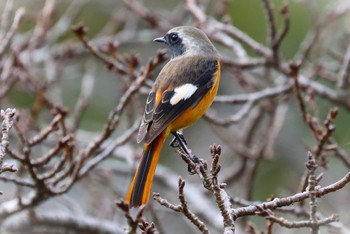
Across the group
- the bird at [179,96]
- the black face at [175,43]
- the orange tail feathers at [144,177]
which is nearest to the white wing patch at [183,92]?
the bird at [179,96]

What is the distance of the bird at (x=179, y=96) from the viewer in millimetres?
3900

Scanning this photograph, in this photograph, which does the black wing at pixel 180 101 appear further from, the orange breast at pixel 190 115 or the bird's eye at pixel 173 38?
the bird's eye at pixel 173 38

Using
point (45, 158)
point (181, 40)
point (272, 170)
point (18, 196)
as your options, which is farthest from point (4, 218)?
point (272, 170)

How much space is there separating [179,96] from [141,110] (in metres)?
1.19

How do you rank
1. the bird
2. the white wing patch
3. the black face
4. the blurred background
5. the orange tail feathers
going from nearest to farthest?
the orange tail feathers
the bird
the white wing patch
the black face
the blurred background

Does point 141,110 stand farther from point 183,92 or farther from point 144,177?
point 144,177

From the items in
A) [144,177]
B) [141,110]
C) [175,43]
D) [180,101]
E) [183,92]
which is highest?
[175,43]

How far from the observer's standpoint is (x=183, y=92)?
4207 millimetres

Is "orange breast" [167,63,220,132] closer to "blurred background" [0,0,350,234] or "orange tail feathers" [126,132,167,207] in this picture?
"orange tail feathers" [126,132,167,207]

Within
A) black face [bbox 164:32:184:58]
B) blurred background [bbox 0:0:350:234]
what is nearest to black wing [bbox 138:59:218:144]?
black face [bbox 164:32:184:58]

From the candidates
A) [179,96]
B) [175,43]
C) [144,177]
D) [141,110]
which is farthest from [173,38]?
[144,177]

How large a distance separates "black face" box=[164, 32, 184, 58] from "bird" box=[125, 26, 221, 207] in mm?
71

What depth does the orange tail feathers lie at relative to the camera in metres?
3.33

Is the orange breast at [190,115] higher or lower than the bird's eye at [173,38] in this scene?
lower
